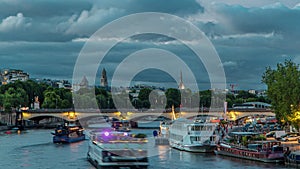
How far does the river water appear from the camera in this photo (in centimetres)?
5203

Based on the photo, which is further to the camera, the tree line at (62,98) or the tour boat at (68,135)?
the tree line at (62,98)

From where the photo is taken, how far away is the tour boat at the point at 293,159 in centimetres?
4800

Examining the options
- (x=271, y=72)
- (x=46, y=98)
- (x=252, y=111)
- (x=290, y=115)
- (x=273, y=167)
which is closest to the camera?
(x=273, y=167)

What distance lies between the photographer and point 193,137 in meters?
64.7

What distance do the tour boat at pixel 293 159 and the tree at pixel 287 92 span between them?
18.3 m

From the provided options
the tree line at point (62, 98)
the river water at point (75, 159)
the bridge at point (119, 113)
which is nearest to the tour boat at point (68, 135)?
the river water at point (75, 159)

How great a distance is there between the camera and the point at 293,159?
1911 inches

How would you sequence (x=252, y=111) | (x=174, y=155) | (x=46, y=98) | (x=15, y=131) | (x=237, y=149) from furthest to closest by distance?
(x=46, y=98) → (x=252, y=111) → (x=15, y=131) → (x=174, y=155) → (x=237, y=149)

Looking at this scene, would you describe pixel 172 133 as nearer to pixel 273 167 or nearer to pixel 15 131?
pixel 273 167

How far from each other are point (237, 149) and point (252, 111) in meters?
64.6

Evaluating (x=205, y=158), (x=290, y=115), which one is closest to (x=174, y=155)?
(x=205, y=158)

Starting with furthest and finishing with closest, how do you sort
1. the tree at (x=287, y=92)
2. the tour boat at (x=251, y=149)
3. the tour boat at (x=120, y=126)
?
the tour boat at (x=120, y=126) < the tree at (x=287, y=92) < the tour boat at (x=251, y=149)

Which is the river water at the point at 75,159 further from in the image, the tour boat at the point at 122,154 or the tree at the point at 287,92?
the tree at the point at 287,92

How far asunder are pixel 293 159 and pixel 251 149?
6.94 meters
